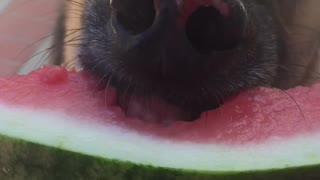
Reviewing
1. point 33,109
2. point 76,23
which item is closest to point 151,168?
point 33,109

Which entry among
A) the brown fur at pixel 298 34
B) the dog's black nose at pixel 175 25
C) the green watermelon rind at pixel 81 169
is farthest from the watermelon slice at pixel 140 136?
the brown fur at pixel 298 34

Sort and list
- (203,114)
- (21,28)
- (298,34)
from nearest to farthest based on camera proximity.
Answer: (203,114)
(298,34)
(21,28)

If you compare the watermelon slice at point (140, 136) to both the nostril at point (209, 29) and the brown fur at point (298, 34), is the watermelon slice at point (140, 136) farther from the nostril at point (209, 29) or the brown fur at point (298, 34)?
the brown fur at point (298, 34)

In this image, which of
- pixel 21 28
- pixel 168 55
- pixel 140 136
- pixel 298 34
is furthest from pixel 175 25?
pixel 21 28

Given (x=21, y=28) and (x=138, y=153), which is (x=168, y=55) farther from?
(x=21, y=28)

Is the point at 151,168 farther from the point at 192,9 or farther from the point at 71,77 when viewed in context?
the point at 71,77

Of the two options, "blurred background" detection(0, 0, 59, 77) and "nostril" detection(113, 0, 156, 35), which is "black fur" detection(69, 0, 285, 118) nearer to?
"nostril" detection(113, 0, 156, 35)
